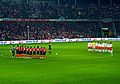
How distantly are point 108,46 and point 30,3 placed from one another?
2072 inches

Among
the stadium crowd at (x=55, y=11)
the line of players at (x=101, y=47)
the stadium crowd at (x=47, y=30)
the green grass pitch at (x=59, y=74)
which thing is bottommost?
the green grass pitch at (x=59, y=74)

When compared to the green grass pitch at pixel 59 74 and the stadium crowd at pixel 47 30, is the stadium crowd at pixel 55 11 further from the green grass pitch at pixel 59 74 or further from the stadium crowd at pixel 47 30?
the green grass pitch at pixel 59 74

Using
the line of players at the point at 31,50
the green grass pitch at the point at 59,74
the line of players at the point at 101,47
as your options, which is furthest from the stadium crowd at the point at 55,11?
the green grass pitch at the point at 59,74

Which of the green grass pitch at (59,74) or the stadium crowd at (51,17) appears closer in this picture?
the green grass pitch at (59,74)

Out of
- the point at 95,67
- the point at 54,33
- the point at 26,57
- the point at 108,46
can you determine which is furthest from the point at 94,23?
the point at 95,67

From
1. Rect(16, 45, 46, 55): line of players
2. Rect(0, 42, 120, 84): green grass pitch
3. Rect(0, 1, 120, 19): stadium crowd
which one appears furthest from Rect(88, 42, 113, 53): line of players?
Rect(0, 1, 120, 19): stadium crowd

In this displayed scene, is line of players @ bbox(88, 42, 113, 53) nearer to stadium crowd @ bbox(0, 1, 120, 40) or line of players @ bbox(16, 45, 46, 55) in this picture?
line of players @ bbox(16, 45, 46, 55)

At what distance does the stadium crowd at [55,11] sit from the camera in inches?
3966

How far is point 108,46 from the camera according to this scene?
194 feet

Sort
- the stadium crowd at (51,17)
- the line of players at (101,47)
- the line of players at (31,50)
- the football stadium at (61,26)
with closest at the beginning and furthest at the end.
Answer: the line of players at (31,50) < the line of players at (101,47) < the football stadium at (61,26) < the stadium crowd at (51,17)

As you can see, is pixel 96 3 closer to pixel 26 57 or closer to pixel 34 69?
pixel 26 57

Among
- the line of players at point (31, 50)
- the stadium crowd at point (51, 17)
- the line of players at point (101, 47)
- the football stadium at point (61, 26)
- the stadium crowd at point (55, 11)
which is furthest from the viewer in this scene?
the stadium crowd at point (55, 11)

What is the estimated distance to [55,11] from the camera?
10956cm

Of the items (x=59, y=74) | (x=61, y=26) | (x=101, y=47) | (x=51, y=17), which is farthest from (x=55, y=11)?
(x=59, y=74)
